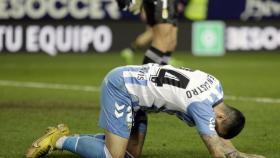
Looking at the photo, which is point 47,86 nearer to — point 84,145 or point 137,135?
point 137,135

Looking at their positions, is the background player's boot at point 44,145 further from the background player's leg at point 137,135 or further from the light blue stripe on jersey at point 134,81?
the light blue stripe on jersey at point 134,81

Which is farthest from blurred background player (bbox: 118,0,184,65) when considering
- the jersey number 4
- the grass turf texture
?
the jersey number 4

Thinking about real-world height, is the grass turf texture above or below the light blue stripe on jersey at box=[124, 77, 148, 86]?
below

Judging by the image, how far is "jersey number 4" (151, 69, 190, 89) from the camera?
7375 millimetres

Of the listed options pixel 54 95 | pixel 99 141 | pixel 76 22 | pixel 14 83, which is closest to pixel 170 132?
pixel 99 141

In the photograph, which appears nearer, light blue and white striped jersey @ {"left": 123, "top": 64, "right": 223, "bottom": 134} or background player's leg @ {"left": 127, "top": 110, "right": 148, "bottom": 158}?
light blue and white striped jersey @ {"left": 123, "top": 64, "right": 223, "bottom": 134}

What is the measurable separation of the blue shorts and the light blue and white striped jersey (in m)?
0.06

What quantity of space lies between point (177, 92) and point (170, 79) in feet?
0.56

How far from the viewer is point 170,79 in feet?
24.4

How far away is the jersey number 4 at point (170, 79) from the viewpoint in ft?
24.2

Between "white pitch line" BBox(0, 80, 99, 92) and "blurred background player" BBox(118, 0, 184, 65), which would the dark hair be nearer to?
"blurred background player" BBox(118, 0, 184, 65)

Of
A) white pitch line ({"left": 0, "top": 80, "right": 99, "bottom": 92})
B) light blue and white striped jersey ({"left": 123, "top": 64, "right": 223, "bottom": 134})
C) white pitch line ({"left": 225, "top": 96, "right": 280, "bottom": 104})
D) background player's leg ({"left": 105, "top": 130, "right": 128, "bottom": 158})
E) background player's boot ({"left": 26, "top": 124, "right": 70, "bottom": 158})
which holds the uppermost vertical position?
light blue and white striped jersey ({"left": 123, "top": 64, "right": 223, "bottom": 134})

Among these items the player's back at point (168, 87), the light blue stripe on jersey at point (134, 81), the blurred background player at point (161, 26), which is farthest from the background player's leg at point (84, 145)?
the blurred background player at point (161, 26)

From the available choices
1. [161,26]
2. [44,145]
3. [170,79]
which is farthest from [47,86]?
[170,79]
